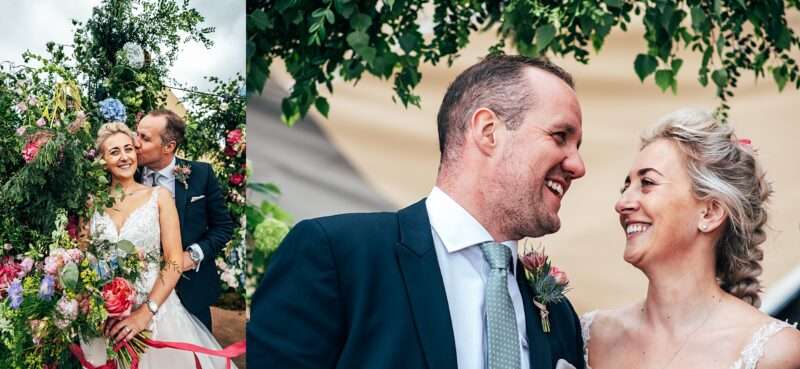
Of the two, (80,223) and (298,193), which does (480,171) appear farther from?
(298,193)

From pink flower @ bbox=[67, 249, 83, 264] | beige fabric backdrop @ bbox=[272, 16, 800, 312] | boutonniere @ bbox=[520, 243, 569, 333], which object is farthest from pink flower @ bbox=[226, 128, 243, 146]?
beige fabric backdrop @ bbox=[272, 16, 800, 312]

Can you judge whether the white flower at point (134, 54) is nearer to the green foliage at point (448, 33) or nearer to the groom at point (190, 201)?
the groom at point (190, 201)

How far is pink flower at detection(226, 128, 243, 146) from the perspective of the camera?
2.70 metres

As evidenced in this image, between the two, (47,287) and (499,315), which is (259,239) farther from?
(499,315)

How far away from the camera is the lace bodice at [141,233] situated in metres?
2.62

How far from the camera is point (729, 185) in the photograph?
9.75 ft

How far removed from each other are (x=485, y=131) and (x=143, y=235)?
37.0 inches

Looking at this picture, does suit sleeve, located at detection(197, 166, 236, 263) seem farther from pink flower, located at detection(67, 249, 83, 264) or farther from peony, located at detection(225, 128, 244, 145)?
pink flower, located at detection(67, 249, 83, 264)

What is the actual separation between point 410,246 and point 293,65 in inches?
62.8

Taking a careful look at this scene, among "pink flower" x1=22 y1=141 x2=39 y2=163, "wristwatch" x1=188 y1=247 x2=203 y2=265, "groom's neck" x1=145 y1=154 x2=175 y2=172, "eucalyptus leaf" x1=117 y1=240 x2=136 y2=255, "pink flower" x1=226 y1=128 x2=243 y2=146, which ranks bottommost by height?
"wristwatch" x1=188 y1=247 x2=203 y2=265

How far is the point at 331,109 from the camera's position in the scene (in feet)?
13.9

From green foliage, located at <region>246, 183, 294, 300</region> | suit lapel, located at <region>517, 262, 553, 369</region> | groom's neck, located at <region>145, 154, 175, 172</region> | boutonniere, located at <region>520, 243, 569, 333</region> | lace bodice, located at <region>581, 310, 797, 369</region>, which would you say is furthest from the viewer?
green foliage, located at <region>246, 183, 294, 300</region>

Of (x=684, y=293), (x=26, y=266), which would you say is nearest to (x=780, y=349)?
(x=684, y=293)

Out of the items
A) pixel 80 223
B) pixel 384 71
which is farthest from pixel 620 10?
pixel 80 223
